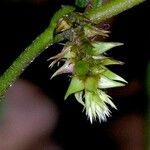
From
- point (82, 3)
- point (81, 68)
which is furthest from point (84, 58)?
point (82, 3)

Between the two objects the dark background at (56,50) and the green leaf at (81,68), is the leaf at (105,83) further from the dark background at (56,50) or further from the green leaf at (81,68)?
the dark background at (56,50)

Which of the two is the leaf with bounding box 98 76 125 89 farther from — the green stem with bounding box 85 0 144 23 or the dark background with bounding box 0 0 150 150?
the dark background with bounding box 0 0 150 150

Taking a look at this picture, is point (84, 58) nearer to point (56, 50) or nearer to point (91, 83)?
point (91, 83)

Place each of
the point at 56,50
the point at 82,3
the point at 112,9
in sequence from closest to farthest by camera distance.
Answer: the point at 112,9
the point at 82,3
the point at 56,50

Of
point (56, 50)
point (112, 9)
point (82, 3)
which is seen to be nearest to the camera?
point (112, 9)

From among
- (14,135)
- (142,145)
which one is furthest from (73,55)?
(14,135)

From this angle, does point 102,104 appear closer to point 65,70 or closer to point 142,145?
point 65,70
